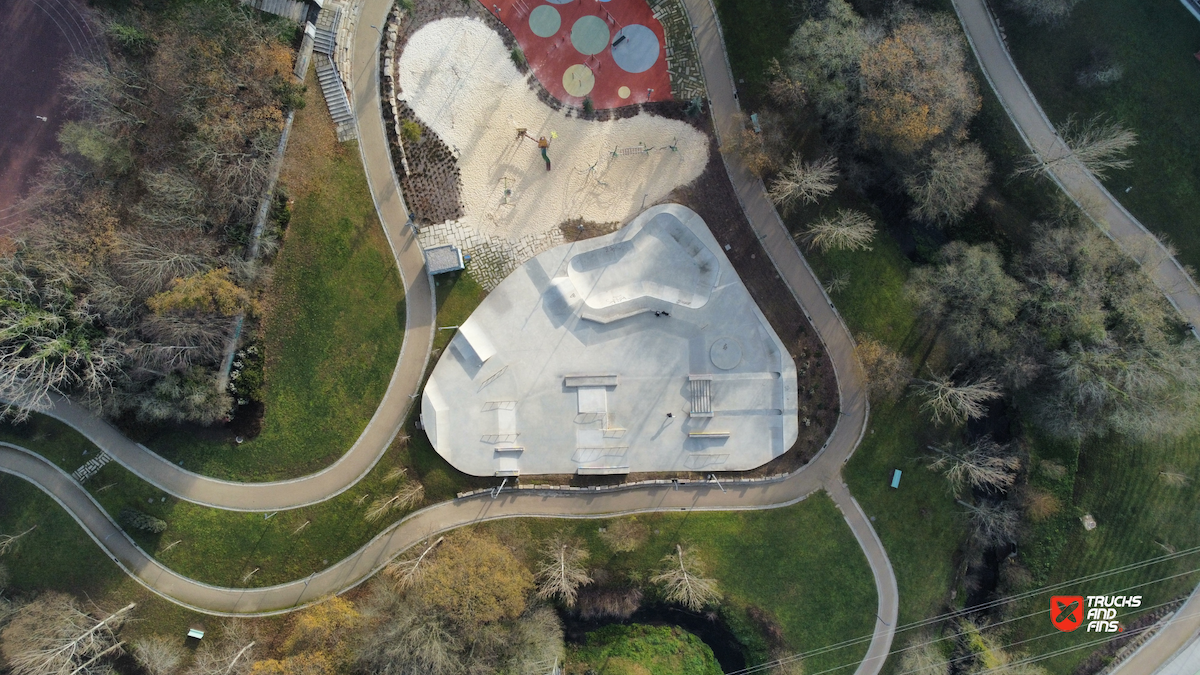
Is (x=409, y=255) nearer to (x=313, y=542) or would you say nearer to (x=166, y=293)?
(x=166, y=293)

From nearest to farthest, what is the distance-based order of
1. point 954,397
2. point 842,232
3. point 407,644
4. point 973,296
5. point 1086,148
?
point 407,644, point 973,296, point 1086,148, point 842,232, point 954,397

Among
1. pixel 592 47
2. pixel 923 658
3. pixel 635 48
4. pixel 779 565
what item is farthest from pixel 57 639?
pixel 923 658

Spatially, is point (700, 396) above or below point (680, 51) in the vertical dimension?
below

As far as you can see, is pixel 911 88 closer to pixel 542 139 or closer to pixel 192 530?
pixel 542 139

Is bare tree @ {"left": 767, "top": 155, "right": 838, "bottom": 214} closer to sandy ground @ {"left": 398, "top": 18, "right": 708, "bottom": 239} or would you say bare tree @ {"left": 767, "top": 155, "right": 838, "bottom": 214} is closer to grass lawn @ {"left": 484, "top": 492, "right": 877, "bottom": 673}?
sandy ground @ {"left": 398, "top": 18, "right": 708, "bottom": 239}

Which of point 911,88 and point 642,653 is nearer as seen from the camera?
point 911,88

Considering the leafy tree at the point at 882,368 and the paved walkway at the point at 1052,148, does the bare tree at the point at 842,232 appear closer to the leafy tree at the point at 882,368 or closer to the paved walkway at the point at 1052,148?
the leafy tree at the point at 882,368

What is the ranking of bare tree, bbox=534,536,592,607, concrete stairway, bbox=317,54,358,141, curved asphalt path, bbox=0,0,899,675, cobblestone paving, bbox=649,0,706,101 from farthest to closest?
cobblestone paving, bbox=649,0,706,101 → curved asphalt path, bbox=0,0,899,675 → concrete stairway, bbox=317,54,358,141 → bare tree, bbox=534,536,592,607

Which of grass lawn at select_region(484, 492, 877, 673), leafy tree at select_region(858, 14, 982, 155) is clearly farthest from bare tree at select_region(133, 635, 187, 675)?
leafy tree at select_region(858, 14, 982, 155)
